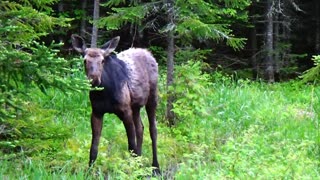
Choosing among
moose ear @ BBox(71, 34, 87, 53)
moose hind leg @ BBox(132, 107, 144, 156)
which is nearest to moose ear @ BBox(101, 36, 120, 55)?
moose ear @ BBox(71, 34, 87, 53)

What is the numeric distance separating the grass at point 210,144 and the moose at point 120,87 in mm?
437

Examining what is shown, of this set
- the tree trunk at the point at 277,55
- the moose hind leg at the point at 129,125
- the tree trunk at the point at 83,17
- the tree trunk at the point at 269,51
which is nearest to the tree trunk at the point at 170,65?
the moose hind leg at the point at 129,125

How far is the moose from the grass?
1.43 feet

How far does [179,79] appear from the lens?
10242 mm

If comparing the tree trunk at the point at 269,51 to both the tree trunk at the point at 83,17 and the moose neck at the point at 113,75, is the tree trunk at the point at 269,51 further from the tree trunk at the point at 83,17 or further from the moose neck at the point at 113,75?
the moose neck at the point at 113,75

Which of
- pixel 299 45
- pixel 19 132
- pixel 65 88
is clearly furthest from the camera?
pixel 299 45

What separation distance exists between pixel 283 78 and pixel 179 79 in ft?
37.6

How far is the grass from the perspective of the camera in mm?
6273

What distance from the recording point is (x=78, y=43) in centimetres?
731

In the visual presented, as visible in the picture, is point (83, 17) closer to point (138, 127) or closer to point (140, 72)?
point (140, 72)

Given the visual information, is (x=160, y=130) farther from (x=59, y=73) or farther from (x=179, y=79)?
(x=59, y=73)

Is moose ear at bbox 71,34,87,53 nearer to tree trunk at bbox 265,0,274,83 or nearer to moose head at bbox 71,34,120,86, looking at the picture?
moose head at bbox 71,34,120,86

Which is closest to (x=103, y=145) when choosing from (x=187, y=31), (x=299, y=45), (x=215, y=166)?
(x=215, y=166)

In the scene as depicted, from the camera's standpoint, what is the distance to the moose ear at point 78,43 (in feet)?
23.7
